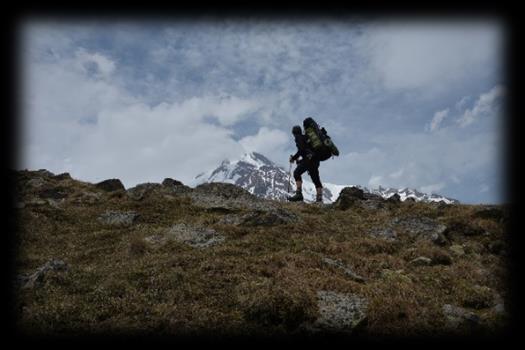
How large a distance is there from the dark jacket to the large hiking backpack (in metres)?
0.37

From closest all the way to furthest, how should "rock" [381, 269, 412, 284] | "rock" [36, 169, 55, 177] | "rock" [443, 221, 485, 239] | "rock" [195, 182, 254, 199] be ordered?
"rock" [381, 269, 412, 284], "rock" [443, 221, 485, 239], "rock" [195, 182, 254, 199], "rock" [36, 169, 55, 177]

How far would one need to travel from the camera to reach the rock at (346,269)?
48.0ft

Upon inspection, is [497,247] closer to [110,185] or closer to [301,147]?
[301,147]

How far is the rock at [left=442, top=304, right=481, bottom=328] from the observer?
38.4ft

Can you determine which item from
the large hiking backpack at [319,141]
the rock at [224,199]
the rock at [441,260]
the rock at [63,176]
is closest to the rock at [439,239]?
the rock at [441,260]

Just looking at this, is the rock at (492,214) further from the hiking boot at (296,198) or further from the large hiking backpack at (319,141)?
the hiking boot at (296,198)

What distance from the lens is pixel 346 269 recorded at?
15359 millimetres

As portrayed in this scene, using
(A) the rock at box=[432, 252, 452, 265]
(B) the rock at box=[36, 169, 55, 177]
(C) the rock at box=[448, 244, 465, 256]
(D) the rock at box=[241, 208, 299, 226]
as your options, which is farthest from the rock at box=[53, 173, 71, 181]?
(A) the rock at box=[432, 252, 452, 265]

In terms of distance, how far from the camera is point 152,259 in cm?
1619

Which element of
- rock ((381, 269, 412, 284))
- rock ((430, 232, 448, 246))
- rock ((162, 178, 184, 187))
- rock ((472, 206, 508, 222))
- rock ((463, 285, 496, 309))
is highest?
rock ((162, 178, 184, 187))

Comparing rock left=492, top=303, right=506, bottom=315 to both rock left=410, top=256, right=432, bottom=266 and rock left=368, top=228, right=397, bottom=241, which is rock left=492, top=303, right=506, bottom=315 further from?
rock left=368, top=228, right=397, bottom=241

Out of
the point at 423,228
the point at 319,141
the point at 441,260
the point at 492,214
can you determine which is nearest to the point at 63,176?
the point at 319,141

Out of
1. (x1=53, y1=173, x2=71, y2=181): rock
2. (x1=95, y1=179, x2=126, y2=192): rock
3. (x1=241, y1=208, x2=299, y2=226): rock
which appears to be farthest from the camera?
(x1=53, y1=173, x2=71, y2=181): rock

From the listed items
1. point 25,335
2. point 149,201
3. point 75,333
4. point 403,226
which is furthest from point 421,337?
point 149,201
